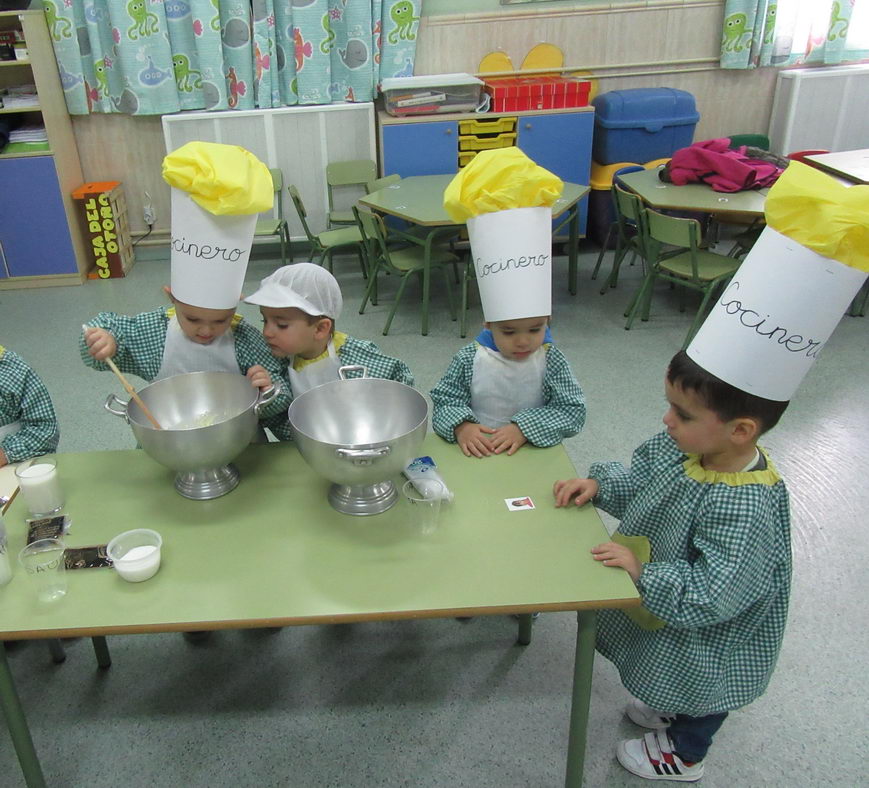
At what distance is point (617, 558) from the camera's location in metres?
1.17

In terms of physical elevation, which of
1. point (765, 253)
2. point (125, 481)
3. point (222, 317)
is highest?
point (765, 253)

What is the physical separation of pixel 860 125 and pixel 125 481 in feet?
18.2

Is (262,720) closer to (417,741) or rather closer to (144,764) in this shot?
(144,764)

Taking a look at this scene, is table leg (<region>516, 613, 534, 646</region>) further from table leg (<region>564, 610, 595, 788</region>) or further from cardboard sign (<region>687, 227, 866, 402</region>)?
cardboard sign (<region>687, 227, 866, 402</region>)

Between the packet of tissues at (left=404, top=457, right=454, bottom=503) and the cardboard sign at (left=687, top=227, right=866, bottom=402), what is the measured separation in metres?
0.52

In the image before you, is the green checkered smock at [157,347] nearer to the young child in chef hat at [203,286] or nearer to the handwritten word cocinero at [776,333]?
the young child in chef hat at [203,286]

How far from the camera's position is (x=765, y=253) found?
115 centimetres

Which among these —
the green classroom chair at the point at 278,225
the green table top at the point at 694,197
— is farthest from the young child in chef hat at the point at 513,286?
the green classroom chair at the point at 278,225

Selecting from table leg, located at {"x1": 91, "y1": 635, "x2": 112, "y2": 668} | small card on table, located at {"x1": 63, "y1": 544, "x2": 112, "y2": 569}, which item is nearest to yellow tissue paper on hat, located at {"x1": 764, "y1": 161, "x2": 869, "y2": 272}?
small card on table, located at {"x1": 63, "y1": 544, "x2": 112, "y2": 569}

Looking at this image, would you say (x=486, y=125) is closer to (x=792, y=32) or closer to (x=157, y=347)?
(x=792, y=32)

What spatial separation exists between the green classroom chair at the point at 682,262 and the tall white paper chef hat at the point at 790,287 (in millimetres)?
2189

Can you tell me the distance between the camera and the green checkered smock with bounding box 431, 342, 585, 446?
1.54 metres

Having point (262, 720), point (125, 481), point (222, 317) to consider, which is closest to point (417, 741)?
point (262, 720)

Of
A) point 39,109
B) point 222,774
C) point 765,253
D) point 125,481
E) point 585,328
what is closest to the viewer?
point 765,253
